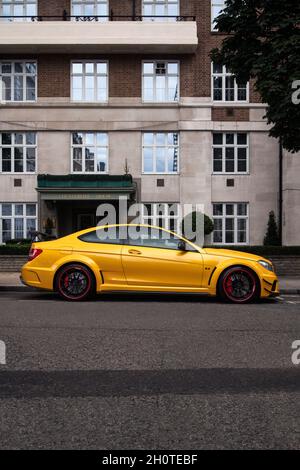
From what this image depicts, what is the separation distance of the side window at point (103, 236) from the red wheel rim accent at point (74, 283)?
68cm

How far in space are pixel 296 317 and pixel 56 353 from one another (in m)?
4.29

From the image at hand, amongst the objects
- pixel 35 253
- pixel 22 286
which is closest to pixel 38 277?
pixel 35 253

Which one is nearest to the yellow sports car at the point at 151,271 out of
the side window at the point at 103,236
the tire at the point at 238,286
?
the tire at the point at 238,286

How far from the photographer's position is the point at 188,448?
2.87 metres

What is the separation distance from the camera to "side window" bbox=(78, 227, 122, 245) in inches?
409

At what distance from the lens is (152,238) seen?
34.3ft

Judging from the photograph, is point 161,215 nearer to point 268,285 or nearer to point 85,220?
point 85,220

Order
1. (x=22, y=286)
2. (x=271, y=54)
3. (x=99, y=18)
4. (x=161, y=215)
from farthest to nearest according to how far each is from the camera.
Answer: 1. (x=99, y=18)
2. (x=161, y=215)
3. (x=271, y=54)
4. (x=22, y=286)

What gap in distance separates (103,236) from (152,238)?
3.41ft

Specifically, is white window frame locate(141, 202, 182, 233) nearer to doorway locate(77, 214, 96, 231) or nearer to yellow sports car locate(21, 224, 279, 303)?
doorway locate(77, 214, 96, 231)

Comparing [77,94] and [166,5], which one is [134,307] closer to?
[77,94]

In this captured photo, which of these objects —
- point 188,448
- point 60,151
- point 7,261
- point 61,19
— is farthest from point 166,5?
point 188,448

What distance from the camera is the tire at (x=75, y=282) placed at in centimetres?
1009

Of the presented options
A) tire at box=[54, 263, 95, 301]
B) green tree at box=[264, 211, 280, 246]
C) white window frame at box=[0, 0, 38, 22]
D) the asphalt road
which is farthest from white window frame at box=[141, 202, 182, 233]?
the asphalt road
